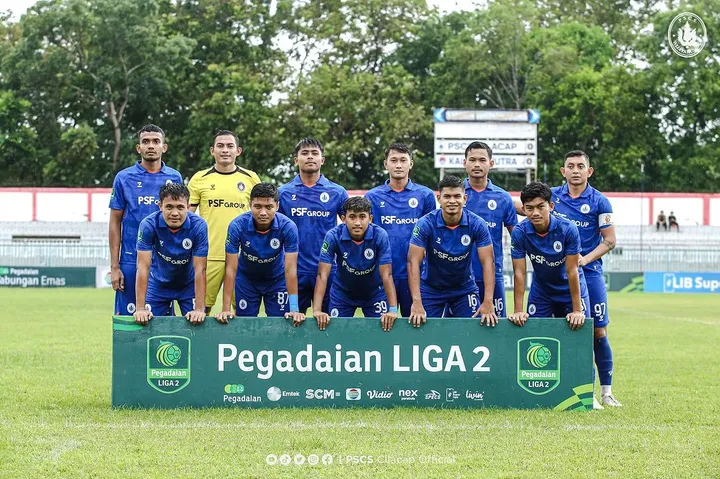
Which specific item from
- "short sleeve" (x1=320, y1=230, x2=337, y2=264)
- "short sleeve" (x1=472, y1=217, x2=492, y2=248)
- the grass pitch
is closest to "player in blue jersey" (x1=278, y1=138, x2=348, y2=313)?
"short sleeve" (x1=320, y1=230, x2=337, y2=264)

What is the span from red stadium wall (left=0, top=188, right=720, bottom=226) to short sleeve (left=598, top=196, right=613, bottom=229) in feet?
113

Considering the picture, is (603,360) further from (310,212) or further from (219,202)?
(219,202)

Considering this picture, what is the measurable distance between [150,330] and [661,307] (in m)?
19.4

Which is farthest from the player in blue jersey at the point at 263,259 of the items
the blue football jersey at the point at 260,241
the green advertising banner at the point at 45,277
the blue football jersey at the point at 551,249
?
the green advertising banner at the point at 45,277

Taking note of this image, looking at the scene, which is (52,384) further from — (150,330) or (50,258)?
(50,258)

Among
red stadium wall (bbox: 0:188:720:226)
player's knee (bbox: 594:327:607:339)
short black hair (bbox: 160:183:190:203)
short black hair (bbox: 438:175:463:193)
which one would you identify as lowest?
player's knee (bbox: 594:327:607:339)

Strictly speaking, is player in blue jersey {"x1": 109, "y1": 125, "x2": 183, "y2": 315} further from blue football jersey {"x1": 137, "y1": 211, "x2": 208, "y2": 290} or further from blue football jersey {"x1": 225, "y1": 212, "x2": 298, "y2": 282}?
blue football jersey {"x1": 225, "y1": 212, "x2": 298, "y2": 282}

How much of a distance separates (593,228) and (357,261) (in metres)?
2.15

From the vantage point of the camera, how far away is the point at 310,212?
9859 mm

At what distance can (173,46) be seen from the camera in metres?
47.0

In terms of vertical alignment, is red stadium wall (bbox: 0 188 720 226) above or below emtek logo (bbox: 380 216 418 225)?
above

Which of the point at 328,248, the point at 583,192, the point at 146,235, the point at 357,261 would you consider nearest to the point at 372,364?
the point at 357,261

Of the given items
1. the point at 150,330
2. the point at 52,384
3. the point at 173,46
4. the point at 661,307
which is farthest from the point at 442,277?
the point at 173,46

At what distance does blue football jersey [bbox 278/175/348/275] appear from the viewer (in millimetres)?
9820
